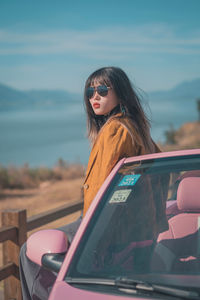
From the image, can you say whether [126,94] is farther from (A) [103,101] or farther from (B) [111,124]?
(B) [111,124]

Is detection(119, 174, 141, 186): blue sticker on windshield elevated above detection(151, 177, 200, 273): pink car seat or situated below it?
above

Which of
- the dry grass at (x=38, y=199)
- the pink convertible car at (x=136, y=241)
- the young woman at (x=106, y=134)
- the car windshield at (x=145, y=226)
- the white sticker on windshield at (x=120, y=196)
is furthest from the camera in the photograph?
the dry grass at (x=38, y=199)

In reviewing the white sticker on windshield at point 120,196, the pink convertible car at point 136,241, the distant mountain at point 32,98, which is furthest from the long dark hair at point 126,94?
the distant mountain at point 32,98

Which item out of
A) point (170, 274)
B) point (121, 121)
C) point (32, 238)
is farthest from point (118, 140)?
point (170, 274)

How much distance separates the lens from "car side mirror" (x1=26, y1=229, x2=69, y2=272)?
6.84 feet

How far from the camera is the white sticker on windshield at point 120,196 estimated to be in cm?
222

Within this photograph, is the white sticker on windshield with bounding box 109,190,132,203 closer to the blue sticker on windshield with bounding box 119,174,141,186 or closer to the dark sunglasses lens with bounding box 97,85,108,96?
the blue sticker on windshield with bounding box 119,174,141,186

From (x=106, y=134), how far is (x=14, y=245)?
182 cm

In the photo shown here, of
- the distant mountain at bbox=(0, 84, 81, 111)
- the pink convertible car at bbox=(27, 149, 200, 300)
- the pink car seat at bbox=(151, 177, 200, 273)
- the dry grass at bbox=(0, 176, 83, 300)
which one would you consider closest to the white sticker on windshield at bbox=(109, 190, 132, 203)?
the pink convertible car at bbox=(27, 149, 200, 300)

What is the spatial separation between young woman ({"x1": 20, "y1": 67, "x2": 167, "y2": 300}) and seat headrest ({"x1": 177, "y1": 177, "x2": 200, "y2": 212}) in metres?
0.46

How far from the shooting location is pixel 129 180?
230 cm

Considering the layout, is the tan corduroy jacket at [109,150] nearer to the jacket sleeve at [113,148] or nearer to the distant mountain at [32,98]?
the jacket sleeve at [113,148]

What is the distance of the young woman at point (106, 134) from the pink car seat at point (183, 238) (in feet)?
1.59

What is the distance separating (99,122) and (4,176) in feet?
41.5
